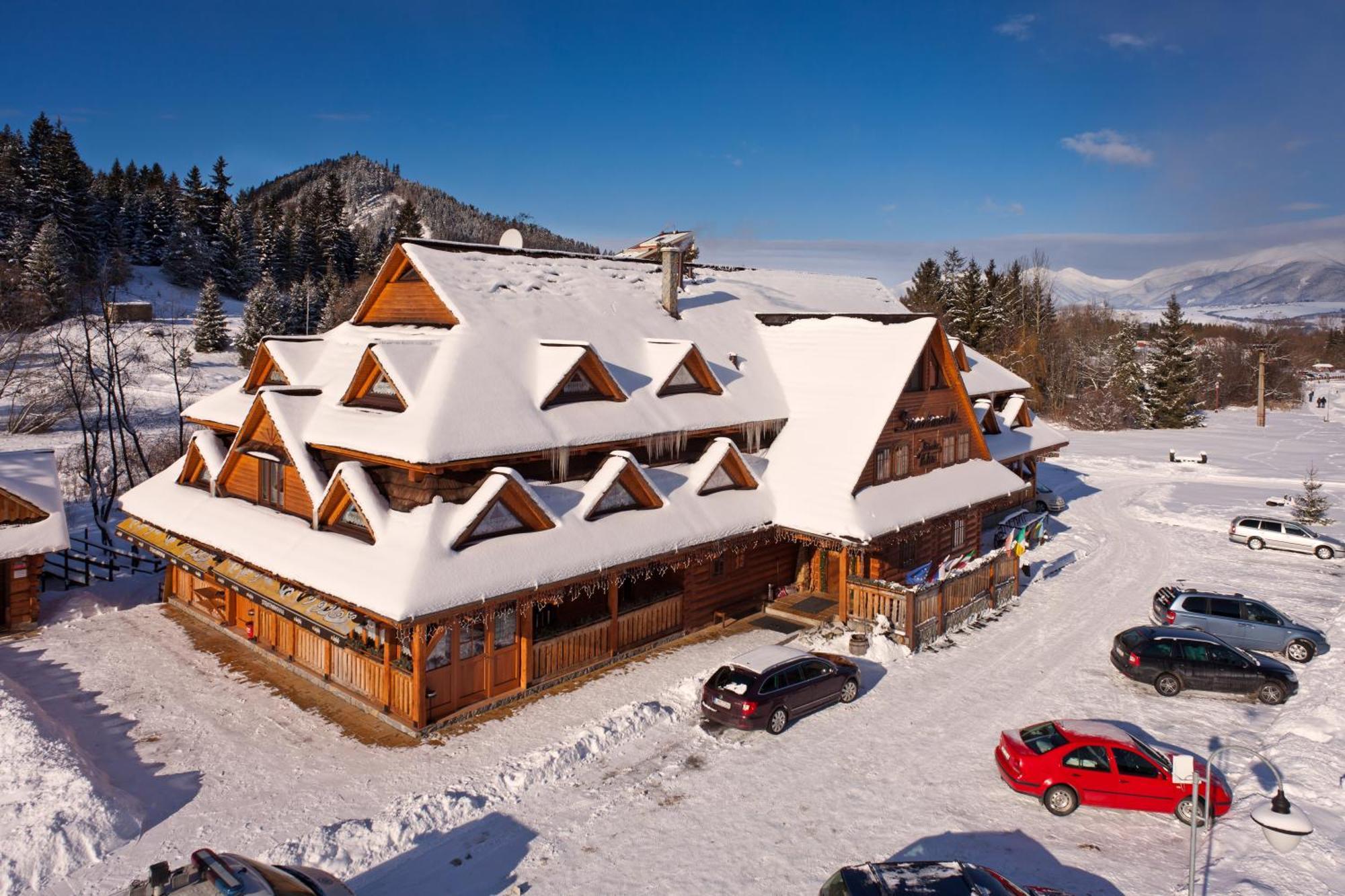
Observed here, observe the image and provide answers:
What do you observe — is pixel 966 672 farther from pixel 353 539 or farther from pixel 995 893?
pixel 353 539

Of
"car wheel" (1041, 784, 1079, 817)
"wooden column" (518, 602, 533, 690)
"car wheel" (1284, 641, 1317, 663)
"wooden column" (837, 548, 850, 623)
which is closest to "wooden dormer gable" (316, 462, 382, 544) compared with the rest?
"wooden column" (518, 602, 533, 690)

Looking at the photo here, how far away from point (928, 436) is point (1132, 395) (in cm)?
5986

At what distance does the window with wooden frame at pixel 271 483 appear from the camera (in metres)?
20.9

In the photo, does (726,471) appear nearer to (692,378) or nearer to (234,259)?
(692,378)

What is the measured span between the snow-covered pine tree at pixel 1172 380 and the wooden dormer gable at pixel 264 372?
73.3 meters

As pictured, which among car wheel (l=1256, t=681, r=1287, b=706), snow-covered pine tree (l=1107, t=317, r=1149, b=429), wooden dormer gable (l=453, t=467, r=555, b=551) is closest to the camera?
wooden dormer gable (l=453, t=467, r=555, b=551)

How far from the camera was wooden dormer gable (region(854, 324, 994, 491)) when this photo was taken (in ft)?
81.1

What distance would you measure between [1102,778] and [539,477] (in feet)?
43.3

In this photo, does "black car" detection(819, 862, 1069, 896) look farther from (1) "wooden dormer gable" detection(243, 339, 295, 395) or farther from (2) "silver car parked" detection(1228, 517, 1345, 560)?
(2) "silver car parked" detection(1228, 517, 1345, 560)

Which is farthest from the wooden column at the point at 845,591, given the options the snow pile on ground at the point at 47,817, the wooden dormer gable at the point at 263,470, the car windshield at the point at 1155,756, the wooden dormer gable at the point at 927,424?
the snow pile on ground at the point at 47,817

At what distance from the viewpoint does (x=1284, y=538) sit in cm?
3164

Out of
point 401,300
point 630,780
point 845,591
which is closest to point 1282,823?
point 630,780

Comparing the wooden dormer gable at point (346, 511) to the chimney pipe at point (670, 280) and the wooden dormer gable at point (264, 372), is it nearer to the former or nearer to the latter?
the wooden dormer gable at point (264, 372)

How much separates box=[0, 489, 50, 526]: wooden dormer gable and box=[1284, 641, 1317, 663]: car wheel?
34.6 meters
